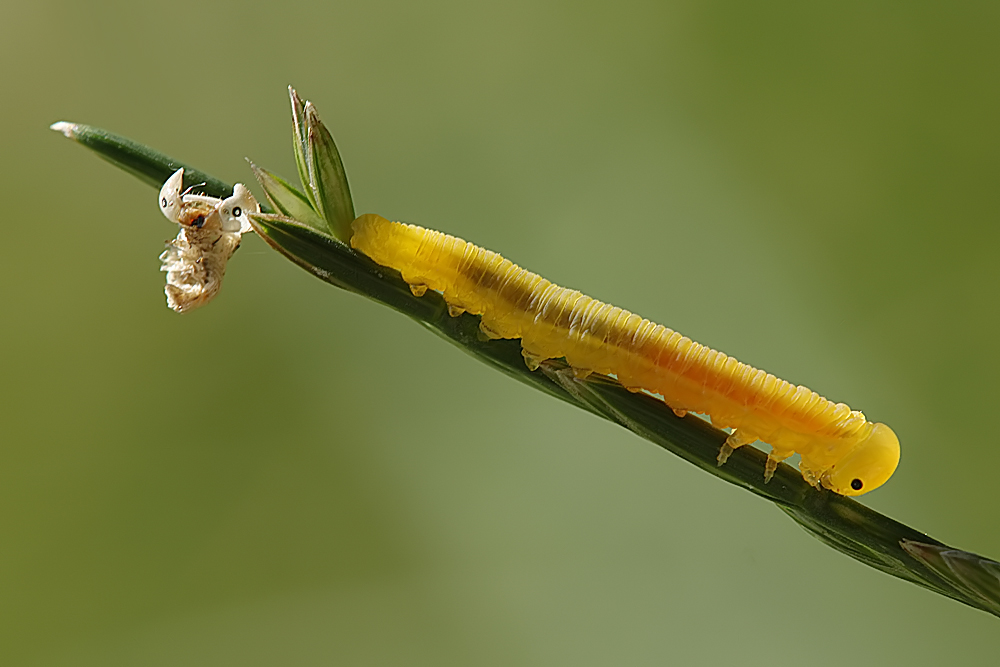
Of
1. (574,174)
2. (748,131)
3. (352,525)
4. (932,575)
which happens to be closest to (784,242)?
(748,131)

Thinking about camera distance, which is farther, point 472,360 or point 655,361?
point 472,360

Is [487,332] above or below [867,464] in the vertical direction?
below

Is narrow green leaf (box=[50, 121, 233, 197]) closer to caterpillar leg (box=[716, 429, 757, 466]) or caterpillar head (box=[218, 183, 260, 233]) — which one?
caterpillar head (box=[218, 183, 260, 233])

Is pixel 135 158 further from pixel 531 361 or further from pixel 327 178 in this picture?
pixel 531 361

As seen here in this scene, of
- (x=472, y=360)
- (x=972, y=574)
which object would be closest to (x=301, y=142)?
(x=972, y=574)

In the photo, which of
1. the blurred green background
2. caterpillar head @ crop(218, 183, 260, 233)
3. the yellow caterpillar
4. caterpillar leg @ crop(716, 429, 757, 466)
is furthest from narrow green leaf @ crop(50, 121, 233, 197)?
the blurred green background

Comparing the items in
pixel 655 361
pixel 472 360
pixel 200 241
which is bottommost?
pixel 200 241
